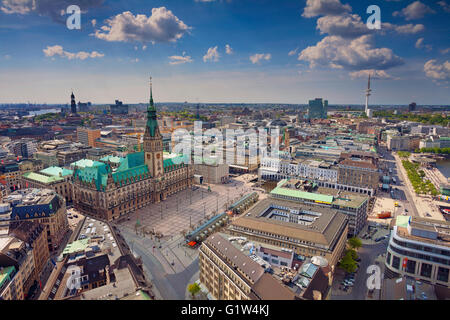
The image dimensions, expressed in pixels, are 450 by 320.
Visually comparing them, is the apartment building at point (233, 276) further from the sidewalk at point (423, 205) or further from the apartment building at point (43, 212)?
the sidewalk at point (423, 205)

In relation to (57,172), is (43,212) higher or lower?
lower

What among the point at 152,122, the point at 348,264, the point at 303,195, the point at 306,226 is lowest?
the point at 348,264

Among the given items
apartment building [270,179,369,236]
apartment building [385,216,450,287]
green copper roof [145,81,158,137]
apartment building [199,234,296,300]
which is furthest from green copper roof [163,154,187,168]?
apartment building [385,216,450,287]

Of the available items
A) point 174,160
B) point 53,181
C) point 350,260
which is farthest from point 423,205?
point 53,181

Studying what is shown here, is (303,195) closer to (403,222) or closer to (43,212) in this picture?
(403,222)

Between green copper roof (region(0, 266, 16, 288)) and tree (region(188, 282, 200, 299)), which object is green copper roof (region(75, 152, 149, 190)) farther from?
tree (region(188, 282, 200, 299))
